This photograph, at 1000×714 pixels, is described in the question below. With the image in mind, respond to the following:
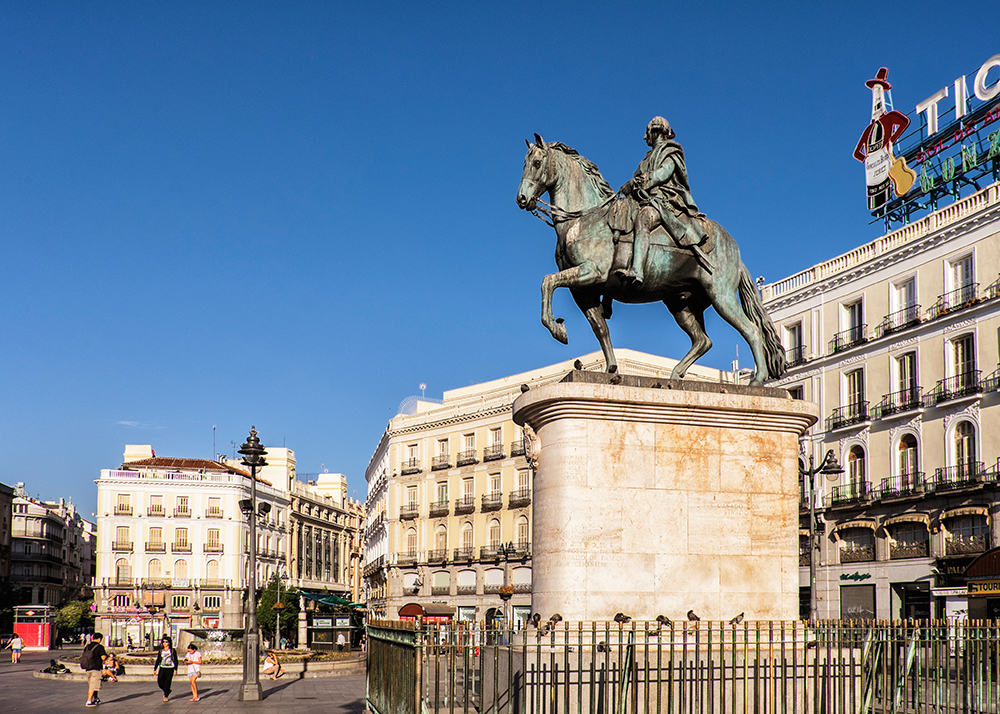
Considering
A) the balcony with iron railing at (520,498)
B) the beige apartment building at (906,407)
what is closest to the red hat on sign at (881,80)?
the beige apartment building at (906,407)

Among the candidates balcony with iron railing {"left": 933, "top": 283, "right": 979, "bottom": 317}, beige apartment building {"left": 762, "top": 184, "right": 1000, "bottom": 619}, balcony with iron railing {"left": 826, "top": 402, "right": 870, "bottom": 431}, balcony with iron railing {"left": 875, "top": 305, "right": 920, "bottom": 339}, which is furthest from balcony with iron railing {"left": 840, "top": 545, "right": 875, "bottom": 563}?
balcony with iron railing {"left": 933, "top": 283, "right": 979, "bottom": 317}

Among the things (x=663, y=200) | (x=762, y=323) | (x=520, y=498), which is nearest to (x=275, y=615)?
(x=520, y=498)

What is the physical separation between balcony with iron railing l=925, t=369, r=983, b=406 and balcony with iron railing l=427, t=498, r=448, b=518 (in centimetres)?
3450

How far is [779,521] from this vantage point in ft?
35.7

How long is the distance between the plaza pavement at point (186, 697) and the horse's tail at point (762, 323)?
35.1ft

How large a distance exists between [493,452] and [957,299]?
31.5 metres

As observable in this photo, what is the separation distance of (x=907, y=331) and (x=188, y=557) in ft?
198

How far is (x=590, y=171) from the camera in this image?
12.2m

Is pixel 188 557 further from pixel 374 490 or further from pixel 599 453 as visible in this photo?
pixel 599 453

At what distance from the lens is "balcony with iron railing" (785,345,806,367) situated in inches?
1838

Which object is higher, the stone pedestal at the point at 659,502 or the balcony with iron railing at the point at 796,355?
the balcony with iron railing at the point at 796,355

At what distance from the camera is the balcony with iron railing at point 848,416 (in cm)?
4284

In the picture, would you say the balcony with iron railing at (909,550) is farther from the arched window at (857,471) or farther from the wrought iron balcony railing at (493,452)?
the wrought iron balcony railing at (493,452)

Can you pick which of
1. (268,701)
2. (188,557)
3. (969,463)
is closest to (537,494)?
(268,701)
